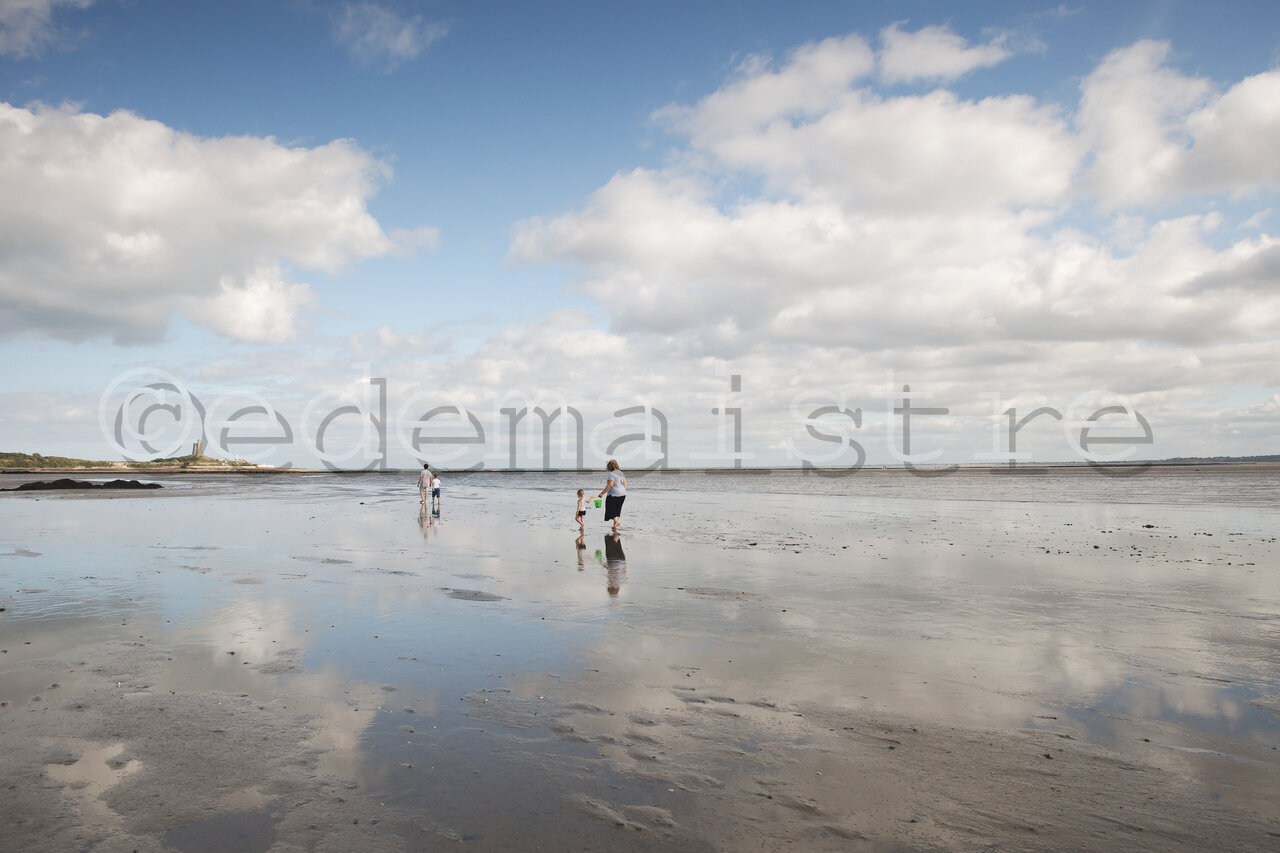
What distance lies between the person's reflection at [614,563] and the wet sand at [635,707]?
0.49ft

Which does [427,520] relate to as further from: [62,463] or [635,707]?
[62,463]

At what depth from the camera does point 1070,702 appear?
7.08 metres

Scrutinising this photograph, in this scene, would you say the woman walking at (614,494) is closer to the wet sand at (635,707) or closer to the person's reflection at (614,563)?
the person's reflection at (614,563)

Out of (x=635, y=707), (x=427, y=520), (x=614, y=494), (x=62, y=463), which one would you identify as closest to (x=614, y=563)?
(x=614, y=494)

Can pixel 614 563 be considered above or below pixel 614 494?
below

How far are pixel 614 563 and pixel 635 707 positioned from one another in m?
9.94

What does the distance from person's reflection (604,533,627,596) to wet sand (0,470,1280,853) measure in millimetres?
151

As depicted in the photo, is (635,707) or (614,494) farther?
(614,494)

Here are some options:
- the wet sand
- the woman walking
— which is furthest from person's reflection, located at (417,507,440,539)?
the wet sand

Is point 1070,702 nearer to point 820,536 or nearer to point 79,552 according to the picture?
point 820,536

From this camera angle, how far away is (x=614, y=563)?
54.9ft

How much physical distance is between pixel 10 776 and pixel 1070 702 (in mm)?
9622

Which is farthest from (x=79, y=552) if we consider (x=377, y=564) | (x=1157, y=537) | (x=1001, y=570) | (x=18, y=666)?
(x=1157, y=537)

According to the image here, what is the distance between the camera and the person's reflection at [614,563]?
45.4 ft
